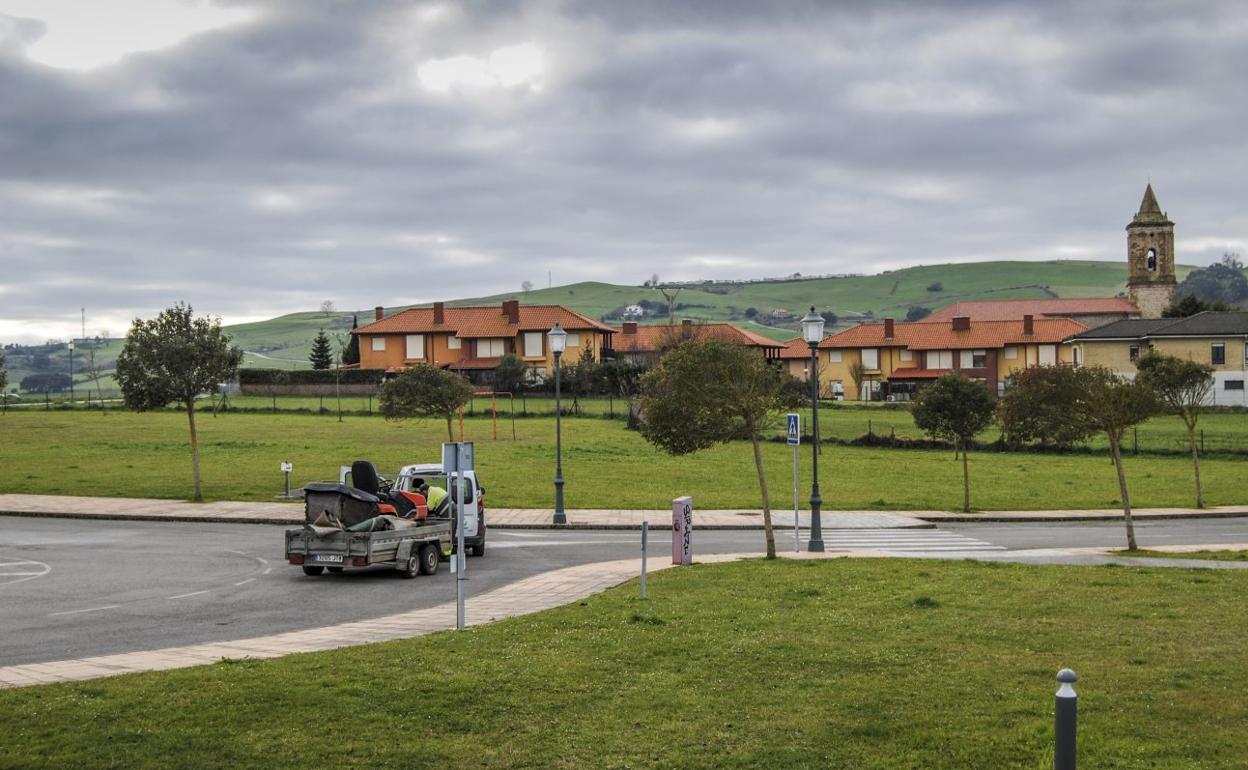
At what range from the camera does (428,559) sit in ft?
75.9

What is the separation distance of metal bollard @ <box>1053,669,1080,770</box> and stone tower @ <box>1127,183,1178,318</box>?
125m

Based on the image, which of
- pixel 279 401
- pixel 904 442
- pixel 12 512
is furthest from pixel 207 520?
pixel 279 401

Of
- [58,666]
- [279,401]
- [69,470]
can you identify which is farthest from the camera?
[279,401]

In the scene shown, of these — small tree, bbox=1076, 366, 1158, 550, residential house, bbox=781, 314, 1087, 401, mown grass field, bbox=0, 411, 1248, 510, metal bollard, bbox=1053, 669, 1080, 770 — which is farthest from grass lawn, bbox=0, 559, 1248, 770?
residential house, bbox=781, 314, 1087, 401

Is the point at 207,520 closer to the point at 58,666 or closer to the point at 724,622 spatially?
the point at 58,666

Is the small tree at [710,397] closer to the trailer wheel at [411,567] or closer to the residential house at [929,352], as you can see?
the trailer wheel at [411,567]

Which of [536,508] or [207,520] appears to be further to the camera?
[536,508]

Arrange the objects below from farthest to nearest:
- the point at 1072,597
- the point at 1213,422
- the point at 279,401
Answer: the point at 279,401 → the point at 1213,422 → the point at 1072,597

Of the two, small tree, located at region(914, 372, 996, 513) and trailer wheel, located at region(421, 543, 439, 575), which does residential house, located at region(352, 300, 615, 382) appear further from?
trailer wheel, located at region(421, 543, 439, 575)

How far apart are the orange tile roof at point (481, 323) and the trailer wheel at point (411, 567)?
78.0 meters

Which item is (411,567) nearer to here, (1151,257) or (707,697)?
(707,697)

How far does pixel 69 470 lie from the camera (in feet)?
147

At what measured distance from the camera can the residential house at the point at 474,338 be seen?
332 feet

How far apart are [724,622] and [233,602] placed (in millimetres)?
8752
